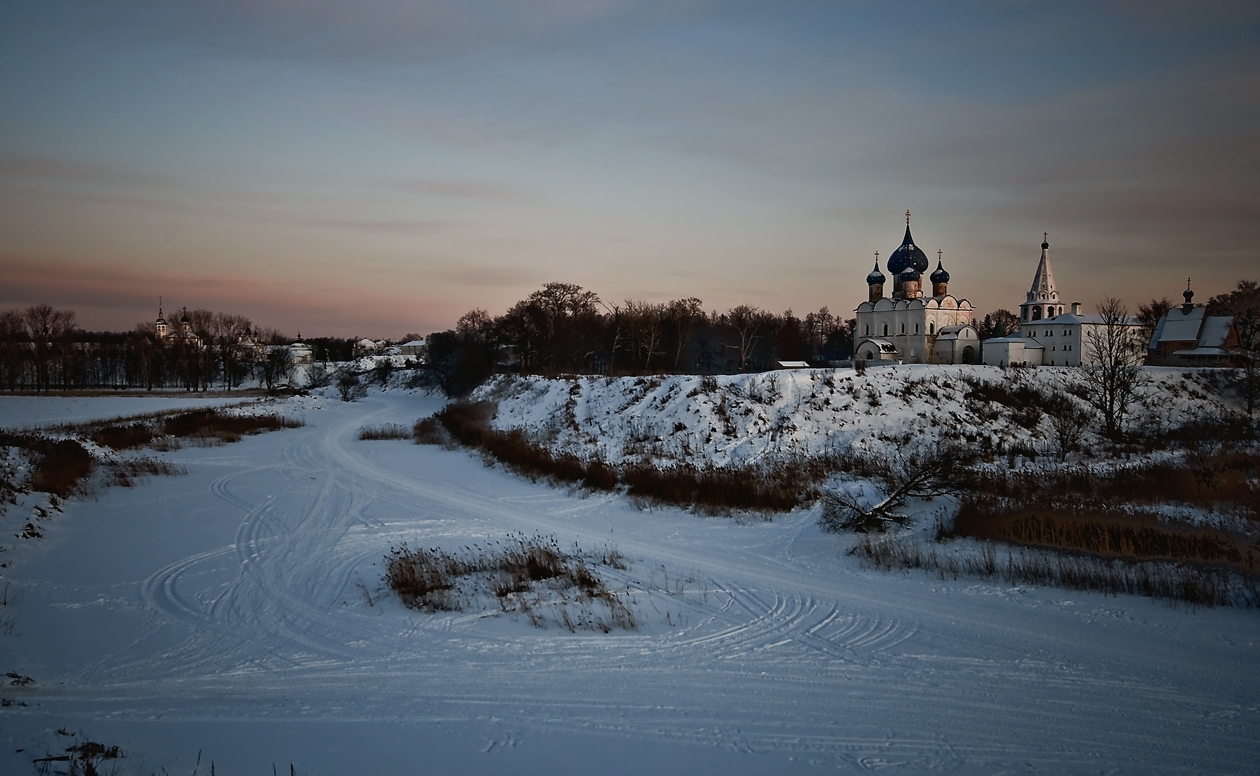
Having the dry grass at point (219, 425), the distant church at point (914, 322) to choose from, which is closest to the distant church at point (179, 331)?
the dry grass at point (219, 425)

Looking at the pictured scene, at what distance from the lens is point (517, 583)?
10.5m

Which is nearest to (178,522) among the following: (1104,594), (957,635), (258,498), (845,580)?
(258,498)

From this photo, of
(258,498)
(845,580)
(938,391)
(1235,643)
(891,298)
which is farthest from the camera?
(891,298)

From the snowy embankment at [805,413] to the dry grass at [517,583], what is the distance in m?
11.0

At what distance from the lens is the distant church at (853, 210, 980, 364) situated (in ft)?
155

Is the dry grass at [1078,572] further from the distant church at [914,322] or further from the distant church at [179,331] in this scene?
the distant church at [179,331]

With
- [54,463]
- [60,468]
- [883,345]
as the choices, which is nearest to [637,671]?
[60,468]

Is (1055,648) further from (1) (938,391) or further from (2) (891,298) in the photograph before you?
(2) (891,298)

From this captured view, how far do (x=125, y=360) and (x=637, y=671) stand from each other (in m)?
98.2

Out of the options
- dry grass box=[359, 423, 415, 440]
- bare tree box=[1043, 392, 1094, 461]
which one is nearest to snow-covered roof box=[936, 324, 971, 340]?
bare tree box=[1043, 392, 1094, 461]

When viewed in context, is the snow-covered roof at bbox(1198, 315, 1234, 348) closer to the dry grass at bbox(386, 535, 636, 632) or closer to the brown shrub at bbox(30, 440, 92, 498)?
the dry grass at bbox(386, 535, 636, 632)

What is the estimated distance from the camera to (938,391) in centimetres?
3159

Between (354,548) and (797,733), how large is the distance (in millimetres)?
10004

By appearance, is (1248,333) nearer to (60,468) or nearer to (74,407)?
(60,468)
